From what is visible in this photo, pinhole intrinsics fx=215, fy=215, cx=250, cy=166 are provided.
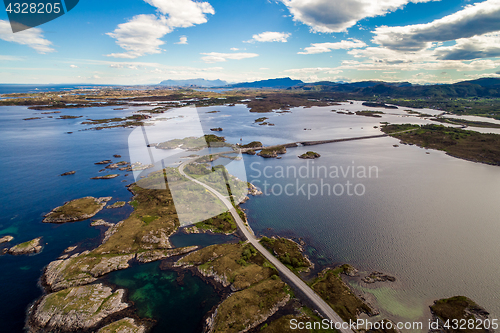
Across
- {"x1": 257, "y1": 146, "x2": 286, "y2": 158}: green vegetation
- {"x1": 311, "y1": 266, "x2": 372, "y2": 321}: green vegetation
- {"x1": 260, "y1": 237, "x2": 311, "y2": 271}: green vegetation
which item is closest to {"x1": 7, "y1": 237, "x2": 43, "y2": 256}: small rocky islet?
{"x1": 260, "y1": 237, "x2": 311, "y2": 271}: green vegetation

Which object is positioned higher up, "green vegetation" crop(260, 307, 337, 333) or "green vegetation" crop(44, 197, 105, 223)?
"green vegetation" crop(44, 197, 105, 223)

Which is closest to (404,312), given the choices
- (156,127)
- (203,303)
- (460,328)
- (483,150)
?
(460,328)

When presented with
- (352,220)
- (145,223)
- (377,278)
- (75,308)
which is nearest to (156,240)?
(145,223)

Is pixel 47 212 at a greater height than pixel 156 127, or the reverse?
pixel 156 127

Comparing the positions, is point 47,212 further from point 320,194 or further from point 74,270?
point 320,194

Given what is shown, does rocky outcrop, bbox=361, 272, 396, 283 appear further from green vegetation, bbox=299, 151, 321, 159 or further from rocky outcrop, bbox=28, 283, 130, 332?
green vegetation, bbox=299, 151, 321, 159

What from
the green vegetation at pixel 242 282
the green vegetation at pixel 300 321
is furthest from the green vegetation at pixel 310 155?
the green vegetation at pixel 300 321
